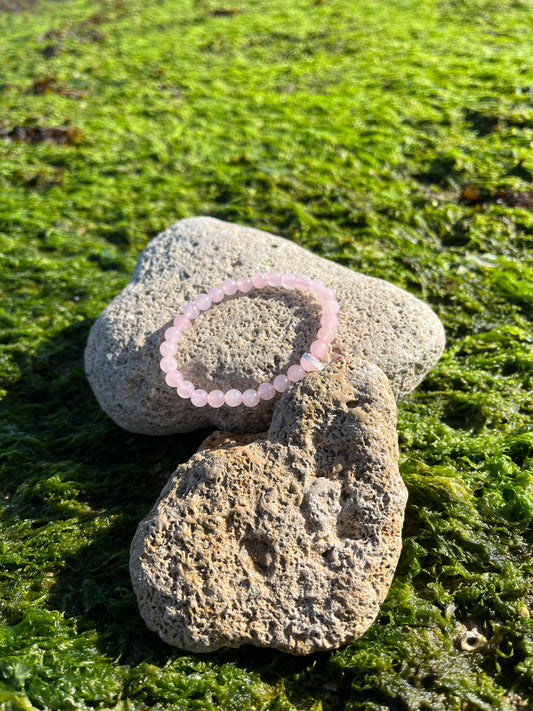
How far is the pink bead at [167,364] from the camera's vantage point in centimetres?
344

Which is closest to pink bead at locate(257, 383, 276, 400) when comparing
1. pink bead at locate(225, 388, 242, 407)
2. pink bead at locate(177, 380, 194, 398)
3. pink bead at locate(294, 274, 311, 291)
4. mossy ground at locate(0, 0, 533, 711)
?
pink bead at locate(225, 388, 242, 407)

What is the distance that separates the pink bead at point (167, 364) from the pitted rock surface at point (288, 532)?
0.64 metres

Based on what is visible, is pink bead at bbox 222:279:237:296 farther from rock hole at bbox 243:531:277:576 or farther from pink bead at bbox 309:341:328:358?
rock hole at bbox 243:531:277:576

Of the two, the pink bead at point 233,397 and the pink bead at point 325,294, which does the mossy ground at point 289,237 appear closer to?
the pink bead at point 233,397

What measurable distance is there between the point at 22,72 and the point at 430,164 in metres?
6.08

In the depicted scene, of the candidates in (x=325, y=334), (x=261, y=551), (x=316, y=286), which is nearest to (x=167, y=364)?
(x=325, y=334)

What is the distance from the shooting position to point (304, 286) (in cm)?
374

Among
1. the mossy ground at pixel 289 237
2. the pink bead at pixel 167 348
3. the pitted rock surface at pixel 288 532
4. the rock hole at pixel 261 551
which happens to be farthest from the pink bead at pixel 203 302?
the rock hole at pixel 261 551

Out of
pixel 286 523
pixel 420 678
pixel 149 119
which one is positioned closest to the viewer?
pixel 420 678

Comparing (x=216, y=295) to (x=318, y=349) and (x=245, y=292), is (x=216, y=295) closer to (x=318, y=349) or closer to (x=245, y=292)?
(x=245, y=292)

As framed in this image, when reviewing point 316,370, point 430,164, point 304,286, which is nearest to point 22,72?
point 430,164

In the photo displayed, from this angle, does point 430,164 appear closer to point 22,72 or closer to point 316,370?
point 316,370

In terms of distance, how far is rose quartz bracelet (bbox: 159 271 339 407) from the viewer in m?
3.33

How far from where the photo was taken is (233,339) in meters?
3.55
